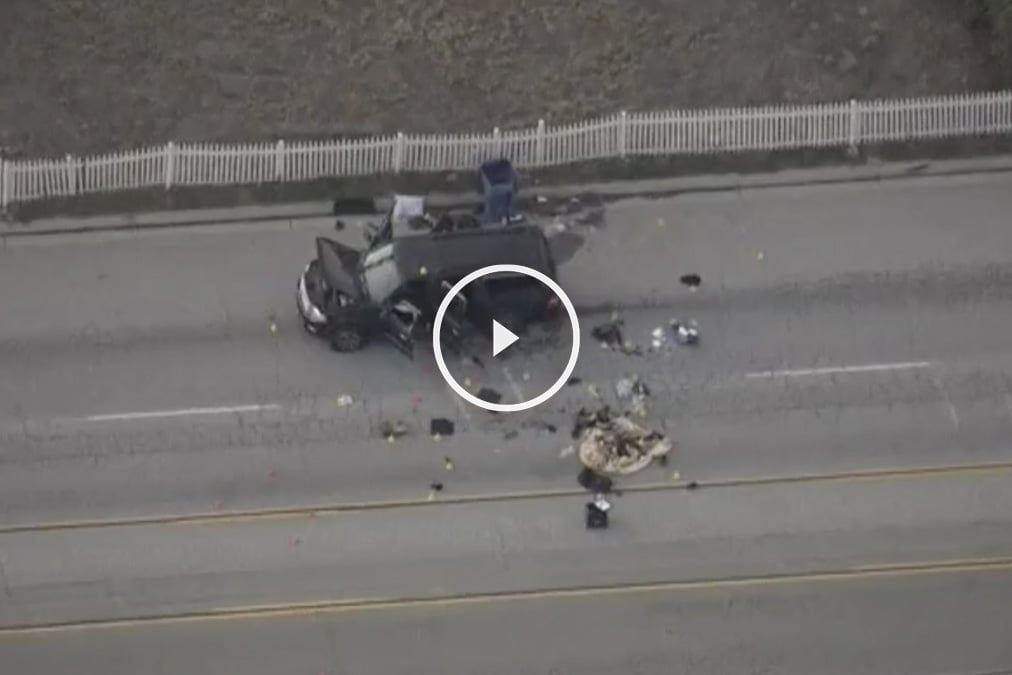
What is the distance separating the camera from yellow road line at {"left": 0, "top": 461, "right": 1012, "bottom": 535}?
19.6 meters

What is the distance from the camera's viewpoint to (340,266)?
2102 cm

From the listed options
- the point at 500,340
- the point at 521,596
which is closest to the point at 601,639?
the point at 521,596

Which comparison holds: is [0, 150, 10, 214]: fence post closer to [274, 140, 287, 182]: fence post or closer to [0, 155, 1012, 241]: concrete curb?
[0, 155, 1012, 241]: concrete curb

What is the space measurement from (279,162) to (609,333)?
5878 mm

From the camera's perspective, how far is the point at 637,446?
A: 66.3 ft

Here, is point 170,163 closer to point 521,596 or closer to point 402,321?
point 402,321

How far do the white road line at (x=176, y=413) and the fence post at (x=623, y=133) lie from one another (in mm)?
6950

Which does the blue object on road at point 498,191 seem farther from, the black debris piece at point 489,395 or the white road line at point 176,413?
the white road line at point 176,413

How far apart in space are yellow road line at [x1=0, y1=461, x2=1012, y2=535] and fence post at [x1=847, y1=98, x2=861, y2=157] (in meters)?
5.90

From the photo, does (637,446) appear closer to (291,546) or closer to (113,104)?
(291,546)

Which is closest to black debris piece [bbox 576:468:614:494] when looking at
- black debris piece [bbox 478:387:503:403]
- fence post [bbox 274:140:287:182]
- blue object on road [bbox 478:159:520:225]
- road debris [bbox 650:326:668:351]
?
black debris piece [bbox 478:387:503:403]

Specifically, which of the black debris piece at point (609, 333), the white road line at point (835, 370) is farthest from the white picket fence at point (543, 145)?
the white road line at point (835, 370)

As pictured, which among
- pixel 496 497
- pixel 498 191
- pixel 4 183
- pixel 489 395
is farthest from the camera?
pixel 4 183

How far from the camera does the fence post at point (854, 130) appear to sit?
23.4m
